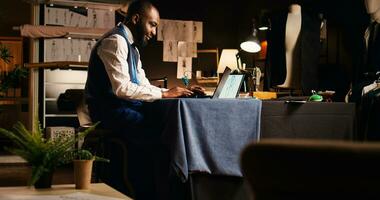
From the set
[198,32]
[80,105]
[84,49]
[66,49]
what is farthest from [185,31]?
[80,105]

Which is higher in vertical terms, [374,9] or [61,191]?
[374,9]

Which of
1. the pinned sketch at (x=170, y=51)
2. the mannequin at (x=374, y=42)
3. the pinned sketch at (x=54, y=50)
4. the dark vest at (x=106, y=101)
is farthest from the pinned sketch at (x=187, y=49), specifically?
the dark vest at (x=106, y=101)

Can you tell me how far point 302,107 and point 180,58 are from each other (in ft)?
17.8

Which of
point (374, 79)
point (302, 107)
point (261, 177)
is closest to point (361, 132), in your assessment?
point (302, 107)

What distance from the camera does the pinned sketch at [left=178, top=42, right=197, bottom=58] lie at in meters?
8.47

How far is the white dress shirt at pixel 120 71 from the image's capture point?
293 cm

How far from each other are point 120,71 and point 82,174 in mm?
782

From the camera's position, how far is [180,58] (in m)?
8.42

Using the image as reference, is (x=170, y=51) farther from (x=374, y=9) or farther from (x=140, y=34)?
(x=140, y=34)

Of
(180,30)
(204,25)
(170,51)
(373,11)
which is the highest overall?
(204,25)

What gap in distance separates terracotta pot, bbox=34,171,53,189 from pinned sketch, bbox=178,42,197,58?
244 inches

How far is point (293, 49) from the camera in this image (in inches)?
213

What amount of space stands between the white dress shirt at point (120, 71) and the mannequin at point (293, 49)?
8.67ft

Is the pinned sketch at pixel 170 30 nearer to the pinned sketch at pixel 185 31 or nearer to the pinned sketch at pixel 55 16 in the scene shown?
the pinned sketch at pixel 185 31
